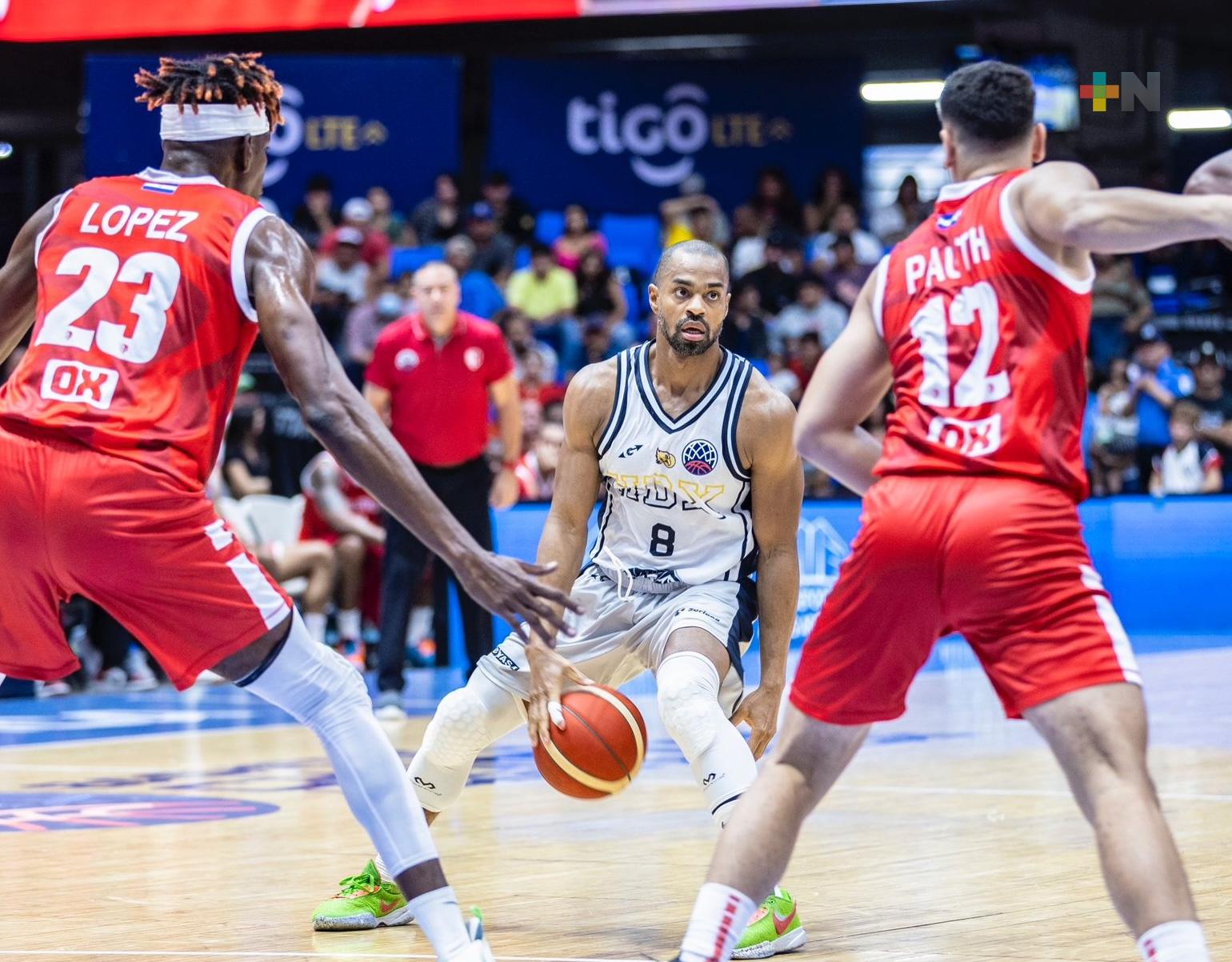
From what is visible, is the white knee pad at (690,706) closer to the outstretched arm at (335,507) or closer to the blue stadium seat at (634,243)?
the outstretched arm at (335,507)

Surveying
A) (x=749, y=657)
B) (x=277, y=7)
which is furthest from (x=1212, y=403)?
(x=277, y=7)

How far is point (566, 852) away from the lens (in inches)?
268

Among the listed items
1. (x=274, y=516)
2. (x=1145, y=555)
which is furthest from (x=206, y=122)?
(x=1145, y=555)

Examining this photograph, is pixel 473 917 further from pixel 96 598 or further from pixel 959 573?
pixel 959 573

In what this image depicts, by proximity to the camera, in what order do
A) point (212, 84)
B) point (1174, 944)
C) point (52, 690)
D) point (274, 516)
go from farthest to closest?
point (274, 516)
point (52, 690)
point (212, 84)
point (1174, 944)

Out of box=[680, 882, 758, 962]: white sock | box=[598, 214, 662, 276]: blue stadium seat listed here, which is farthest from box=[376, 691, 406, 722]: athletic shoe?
box=[598, 214, 662, 276]: blue stadium seat

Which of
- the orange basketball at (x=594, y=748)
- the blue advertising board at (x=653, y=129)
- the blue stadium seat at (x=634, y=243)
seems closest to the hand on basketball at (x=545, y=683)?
the orange basketball at (x=594, y=748)

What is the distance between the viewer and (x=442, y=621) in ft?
45.5

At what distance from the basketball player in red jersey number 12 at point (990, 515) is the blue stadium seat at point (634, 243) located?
1607 centimetres

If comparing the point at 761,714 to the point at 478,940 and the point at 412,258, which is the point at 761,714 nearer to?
the point at 478,940

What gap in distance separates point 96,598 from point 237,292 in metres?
0.75

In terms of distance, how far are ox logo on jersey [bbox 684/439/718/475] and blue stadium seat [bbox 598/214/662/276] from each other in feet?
47.2

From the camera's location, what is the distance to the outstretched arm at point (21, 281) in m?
4.61

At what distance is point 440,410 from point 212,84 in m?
6.81
